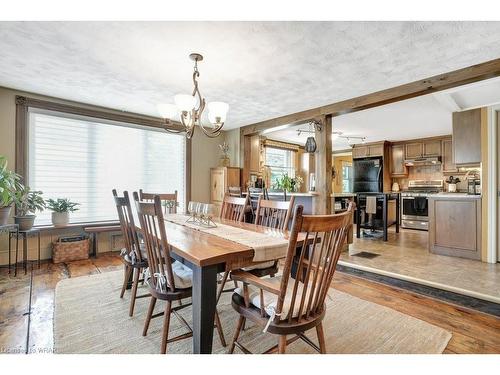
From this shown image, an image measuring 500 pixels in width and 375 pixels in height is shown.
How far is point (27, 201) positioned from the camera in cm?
318

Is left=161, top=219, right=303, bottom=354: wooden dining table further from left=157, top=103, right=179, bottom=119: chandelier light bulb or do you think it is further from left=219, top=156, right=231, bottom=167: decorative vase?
left=219, top=156, right=231, bottom=167: decorative vase

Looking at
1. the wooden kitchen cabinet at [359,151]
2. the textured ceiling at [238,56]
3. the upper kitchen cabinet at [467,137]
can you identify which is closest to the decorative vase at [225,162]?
the textured ceiling at [238,56]

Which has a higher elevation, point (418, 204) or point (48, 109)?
point (48, 109)

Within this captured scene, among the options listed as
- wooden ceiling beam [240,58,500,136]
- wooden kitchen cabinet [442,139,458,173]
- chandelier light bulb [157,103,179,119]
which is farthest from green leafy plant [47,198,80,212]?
wooden kitchen cabinet [442,139,458,173]

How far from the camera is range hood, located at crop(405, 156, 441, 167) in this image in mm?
6210

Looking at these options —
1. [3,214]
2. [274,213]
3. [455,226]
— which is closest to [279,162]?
[455,226]

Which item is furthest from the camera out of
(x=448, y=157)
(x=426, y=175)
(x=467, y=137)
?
(x=426, y=175)

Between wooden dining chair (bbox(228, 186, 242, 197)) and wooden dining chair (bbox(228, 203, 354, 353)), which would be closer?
wooden dining chair (bbox(228, 203, 354, 353))

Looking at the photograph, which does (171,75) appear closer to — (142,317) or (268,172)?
(142,317)

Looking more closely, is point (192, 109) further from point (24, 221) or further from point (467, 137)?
point (467, 137)

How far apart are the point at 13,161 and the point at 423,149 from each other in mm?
8039

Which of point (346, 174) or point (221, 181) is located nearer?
point (221, 181)

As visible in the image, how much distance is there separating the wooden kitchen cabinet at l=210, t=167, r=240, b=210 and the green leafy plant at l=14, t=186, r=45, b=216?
2693 mm

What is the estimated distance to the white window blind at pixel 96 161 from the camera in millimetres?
3646
